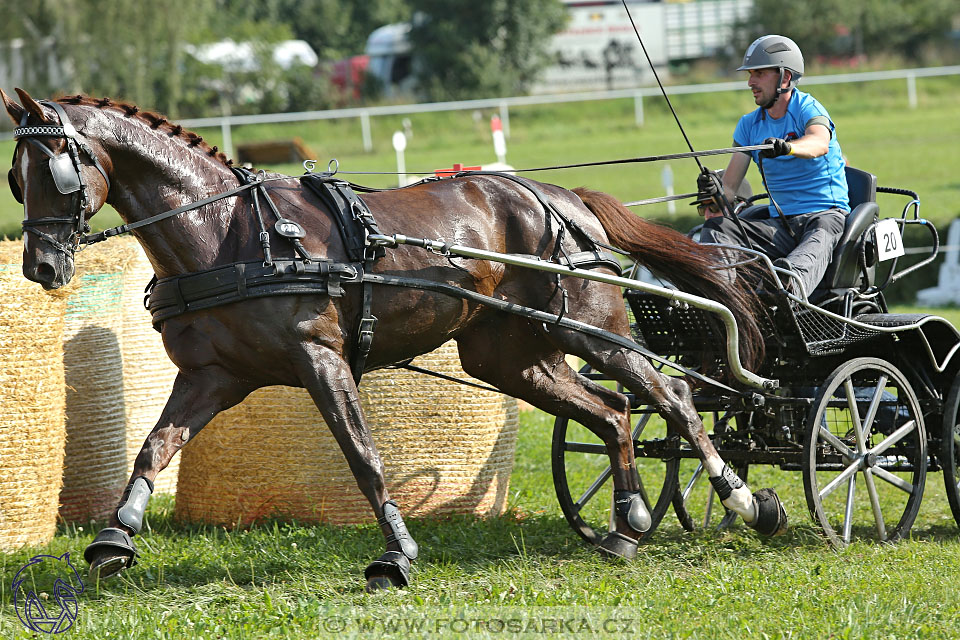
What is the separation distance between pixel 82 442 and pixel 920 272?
10.2m

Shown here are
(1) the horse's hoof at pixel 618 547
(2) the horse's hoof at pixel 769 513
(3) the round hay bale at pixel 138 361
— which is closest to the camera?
(1) the horse's hoof at pixel 618 547

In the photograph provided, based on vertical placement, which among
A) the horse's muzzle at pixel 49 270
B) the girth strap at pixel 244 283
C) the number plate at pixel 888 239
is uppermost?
the horse's muzzle at pixel 49 270

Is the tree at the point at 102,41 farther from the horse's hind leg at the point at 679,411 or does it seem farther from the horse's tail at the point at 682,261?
the horse's hind leg at the point at 679,411

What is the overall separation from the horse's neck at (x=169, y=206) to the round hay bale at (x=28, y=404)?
114 centimetres

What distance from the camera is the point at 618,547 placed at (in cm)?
512

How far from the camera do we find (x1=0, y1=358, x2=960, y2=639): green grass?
4070 mm

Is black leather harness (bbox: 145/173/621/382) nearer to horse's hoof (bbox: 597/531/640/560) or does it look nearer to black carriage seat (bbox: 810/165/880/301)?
horse's hoof (bbox: 597/531/640/560)

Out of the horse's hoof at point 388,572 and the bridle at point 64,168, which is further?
the horse's hoof at point 388,572

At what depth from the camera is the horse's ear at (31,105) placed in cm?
403

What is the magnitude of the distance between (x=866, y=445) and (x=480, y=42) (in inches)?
1147

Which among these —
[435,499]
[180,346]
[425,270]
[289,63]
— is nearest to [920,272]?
[435,499]

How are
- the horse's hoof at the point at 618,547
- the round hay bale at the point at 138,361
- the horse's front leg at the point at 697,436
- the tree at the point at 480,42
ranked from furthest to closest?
1. the tree at the point at 480,42
2. the round hay bale at the point at 138,361
3. the horse's front leg at the point at 697,436
4. the horse's hoof at the point at 618,547

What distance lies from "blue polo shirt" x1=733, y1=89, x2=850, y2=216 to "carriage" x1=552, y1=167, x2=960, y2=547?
176 mm

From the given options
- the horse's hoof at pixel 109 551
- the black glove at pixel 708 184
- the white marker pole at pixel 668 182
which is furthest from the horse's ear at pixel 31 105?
the white marker pole at pixel 668 182
